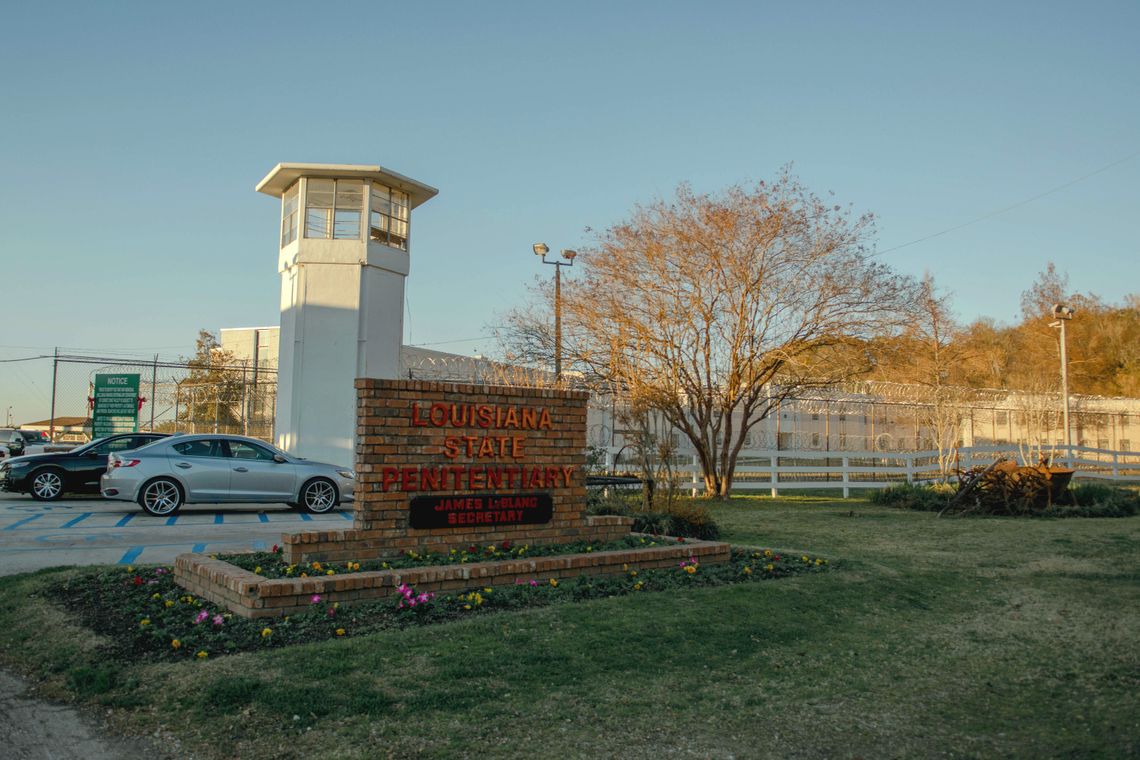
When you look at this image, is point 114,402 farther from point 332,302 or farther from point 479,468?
point 479,468

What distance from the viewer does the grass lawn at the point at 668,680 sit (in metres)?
4.45

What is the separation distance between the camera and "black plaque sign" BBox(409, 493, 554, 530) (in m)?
8.12

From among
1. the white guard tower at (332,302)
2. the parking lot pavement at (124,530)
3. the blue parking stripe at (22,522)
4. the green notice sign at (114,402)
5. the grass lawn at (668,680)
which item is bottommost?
the grass lawn at (668,680)

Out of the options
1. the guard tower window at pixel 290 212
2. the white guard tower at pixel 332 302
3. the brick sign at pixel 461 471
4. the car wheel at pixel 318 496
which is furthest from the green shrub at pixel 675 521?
the guard tower window at pixel 290 212

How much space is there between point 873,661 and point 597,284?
51.7 feet

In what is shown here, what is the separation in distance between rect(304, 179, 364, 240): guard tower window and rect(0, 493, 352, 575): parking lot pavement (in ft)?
29.0

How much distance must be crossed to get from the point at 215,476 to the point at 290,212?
1169cm

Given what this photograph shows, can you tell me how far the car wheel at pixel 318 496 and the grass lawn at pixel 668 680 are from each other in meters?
8.59

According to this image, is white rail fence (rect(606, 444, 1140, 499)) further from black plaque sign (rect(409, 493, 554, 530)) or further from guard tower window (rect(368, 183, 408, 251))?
guard tower window (rect(368, 183, 408, 251))

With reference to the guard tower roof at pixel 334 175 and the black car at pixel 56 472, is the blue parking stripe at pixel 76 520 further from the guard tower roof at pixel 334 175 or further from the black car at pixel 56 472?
the guard tower roof at pixel 334 175

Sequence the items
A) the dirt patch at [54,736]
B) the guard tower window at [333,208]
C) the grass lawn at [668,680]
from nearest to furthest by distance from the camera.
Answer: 1. the dirt patch at [54,736]
2. the grass lawn at [668,680]
3. the guard tower window at [333,208]

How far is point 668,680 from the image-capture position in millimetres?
5355

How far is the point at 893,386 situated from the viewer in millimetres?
27953

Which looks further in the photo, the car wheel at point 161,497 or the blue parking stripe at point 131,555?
the car wheel at point 161,497
